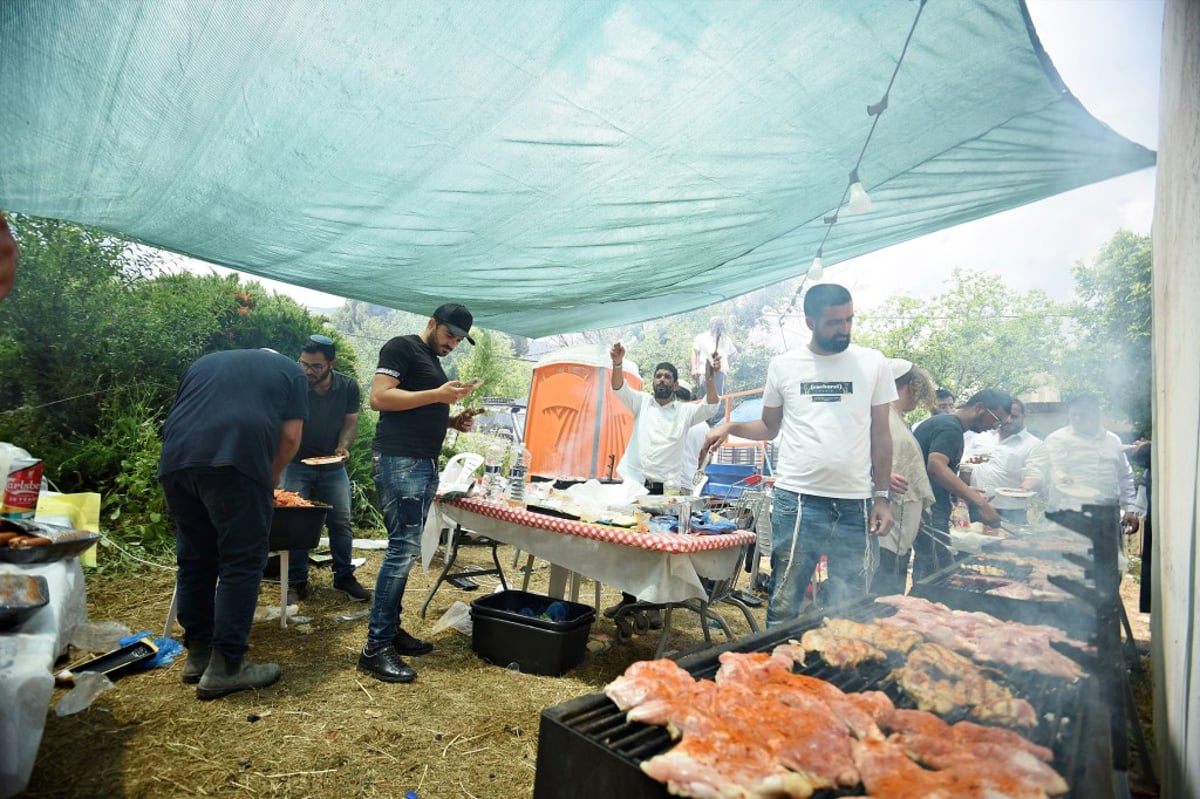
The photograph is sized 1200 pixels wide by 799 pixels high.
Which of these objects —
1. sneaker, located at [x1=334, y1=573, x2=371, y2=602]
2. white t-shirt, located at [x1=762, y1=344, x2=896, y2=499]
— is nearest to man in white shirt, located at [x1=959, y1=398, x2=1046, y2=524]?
white t-shirt, located at [x1=762, y1=344, x2=896, y2=499]

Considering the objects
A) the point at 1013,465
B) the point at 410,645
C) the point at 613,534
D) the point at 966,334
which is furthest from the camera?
the point at 966,334

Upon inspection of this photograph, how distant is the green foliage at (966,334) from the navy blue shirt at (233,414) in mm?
13228

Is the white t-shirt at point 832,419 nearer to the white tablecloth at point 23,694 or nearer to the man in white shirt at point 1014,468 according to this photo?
the white tablecloth at point 23,694

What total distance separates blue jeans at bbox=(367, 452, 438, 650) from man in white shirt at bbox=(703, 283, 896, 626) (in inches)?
87.1

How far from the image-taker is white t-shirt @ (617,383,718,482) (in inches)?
217

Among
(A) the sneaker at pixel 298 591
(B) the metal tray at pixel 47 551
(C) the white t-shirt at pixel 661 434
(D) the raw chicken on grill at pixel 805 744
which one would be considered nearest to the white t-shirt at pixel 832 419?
(D) the raw chicken on grill at pixel 805 744

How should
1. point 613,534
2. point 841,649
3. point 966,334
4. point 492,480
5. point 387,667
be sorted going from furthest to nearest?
1. point 966,334
2. point 492,480
3. point 387,667
4. point 613,534
5. point 841,649

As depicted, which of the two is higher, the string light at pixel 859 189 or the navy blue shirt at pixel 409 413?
the string light at pixel 859 189

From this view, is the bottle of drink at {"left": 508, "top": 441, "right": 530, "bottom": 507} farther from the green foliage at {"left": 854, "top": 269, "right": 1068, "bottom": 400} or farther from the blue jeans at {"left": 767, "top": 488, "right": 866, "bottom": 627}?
the green foliage at {"left": 854, "top": 269, "right": 1068, "bottom": 400}

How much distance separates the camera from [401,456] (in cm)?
349

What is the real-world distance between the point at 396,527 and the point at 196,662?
1331 mm

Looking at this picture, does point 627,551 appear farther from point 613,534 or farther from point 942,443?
point 942,443

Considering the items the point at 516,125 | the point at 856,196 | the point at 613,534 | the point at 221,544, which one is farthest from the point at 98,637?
the point at 856,196

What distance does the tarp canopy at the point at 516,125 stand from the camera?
8.53ft
